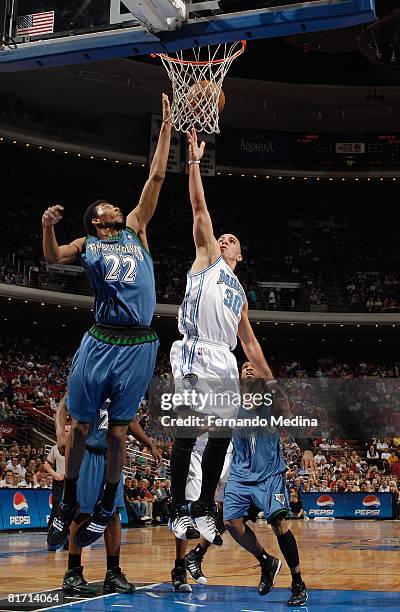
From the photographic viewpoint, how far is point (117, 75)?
90.2 ft

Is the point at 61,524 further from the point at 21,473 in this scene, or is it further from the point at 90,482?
the point at 21,473

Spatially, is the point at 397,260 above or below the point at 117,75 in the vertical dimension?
below

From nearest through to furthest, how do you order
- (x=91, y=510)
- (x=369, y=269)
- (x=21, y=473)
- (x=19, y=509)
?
(x=91, y=510)
(x=19, y=509)
(x=21, y=473)
(x=369, y=269)

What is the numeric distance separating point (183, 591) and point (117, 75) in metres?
24.2

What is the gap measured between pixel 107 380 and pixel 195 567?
1.92 metres

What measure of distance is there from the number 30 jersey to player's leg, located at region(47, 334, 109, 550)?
→ 1.03m

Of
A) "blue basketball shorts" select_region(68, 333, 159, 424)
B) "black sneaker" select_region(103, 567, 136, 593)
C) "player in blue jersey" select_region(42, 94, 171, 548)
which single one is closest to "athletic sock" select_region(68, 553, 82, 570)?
"player in blue jersey" select_region(42, 94, 171, 548)

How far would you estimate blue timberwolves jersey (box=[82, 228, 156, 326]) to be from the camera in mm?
5348

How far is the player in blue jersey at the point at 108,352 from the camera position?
520cm

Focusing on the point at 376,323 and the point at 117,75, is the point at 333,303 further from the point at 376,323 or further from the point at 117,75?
the point at 117,75

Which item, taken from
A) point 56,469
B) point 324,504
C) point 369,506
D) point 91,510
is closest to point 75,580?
point 91,510

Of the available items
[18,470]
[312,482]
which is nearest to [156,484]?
[18,470]

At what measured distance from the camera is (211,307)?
603 cm

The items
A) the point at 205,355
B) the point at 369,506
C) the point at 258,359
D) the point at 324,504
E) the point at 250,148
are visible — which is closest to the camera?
the point at 205,355
